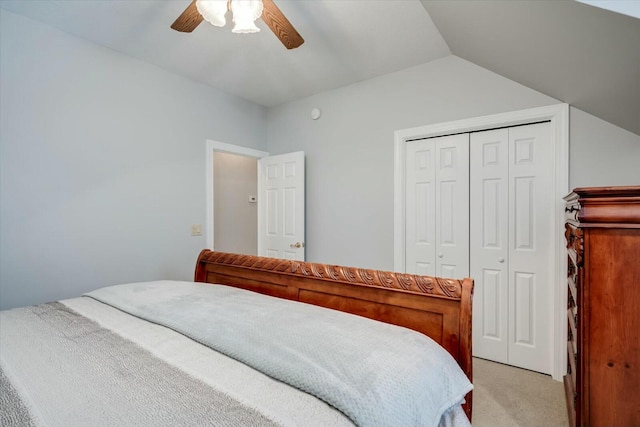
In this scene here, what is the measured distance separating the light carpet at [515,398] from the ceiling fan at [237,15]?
2586mm

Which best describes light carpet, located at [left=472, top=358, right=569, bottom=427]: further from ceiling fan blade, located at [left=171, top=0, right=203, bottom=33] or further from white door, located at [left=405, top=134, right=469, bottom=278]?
ceiling fan blade, located at [left=171, top=0, right=203, bottom=33]

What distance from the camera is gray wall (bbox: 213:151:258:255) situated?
405 centimetres

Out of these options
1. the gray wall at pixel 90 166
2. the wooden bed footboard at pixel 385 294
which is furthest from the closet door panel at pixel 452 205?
the gray wall at pixel 90 166

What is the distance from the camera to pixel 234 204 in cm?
425

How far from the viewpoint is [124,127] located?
259cm

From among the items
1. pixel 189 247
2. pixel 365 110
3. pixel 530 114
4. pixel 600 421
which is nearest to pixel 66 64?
pixel 189 247

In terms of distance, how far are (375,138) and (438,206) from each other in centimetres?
91

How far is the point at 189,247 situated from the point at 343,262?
5.22ft

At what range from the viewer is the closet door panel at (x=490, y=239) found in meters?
2.47

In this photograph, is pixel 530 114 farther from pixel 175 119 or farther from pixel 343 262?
pixel 175 119

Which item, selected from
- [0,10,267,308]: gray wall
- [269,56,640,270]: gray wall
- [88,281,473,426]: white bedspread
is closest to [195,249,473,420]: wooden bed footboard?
[88,281,473,426]: white bedspread

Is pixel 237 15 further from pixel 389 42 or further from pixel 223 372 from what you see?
pixel 223 372

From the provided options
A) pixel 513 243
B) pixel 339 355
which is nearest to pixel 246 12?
pixel 339 355

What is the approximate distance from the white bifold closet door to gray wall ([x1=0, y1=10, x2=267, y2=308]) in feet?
8.80
